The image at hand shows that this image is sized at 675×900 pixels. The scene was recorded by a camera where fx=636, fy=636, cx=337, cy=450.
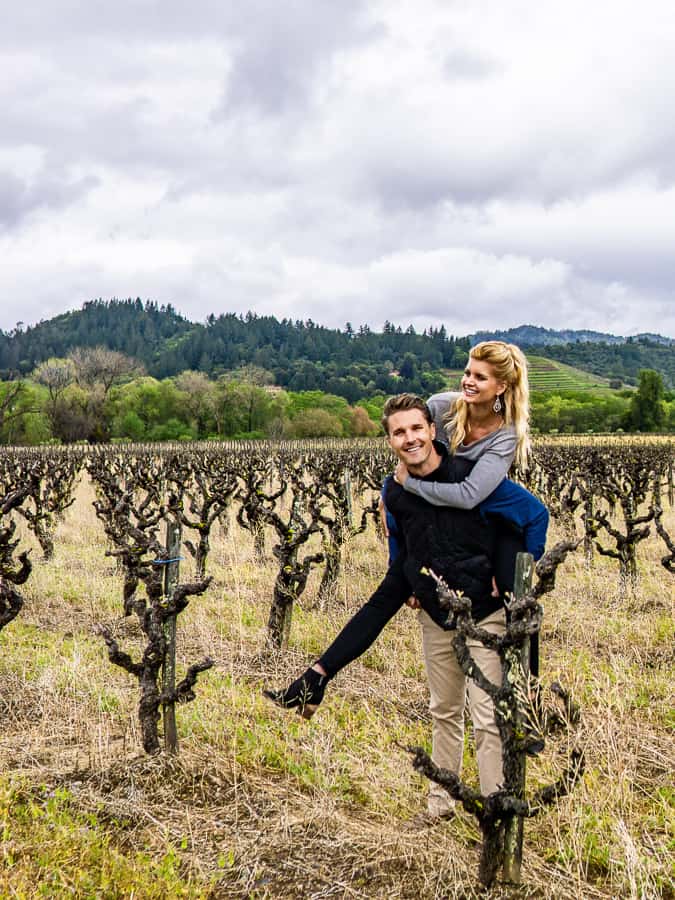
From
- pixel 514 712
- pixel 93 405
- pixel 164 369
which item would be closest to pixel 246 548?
pixel 514 712

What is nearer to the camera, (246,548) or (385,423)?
(385,423)

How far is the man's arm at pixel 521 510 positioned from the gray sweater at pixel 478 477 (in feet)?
0.30

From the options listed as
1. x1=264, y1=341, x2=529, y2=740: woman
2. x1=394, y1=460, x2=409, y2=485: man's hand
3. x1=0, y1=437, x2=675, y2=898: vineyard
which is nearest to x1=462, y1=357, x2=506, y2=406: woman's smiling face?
x1=264, y1=341, x2=529, y2=740: woman

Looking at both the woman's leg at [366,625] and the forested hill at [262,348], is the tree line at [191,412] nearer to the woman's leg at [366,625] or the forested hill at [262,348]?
the forested hill at [262,348]

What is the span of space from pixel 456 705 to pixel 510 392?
4.83 ft

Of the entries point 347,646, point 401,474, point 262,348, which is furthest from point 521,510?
point 262,348

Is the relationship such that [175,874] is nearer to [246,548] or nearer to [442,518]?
[442,518]

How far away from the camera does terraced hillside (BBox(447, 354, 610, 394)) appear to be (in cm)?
11556

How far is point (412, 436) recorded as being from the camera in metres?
2.74

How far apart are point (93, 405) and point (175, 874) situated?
60.6 meters

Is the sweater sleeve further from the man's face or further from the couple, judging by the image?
the man's face

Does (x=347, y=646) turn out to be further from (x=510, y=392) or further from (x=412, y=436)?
(x=510, y=392)

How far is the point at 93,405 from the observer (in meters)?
58.8

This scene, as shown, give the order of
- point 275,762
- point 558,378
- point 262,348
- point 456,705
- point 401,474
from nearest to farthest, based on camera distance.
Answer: point 401,474
point 456,705
point 275,762
point 558,378
point 262,348
